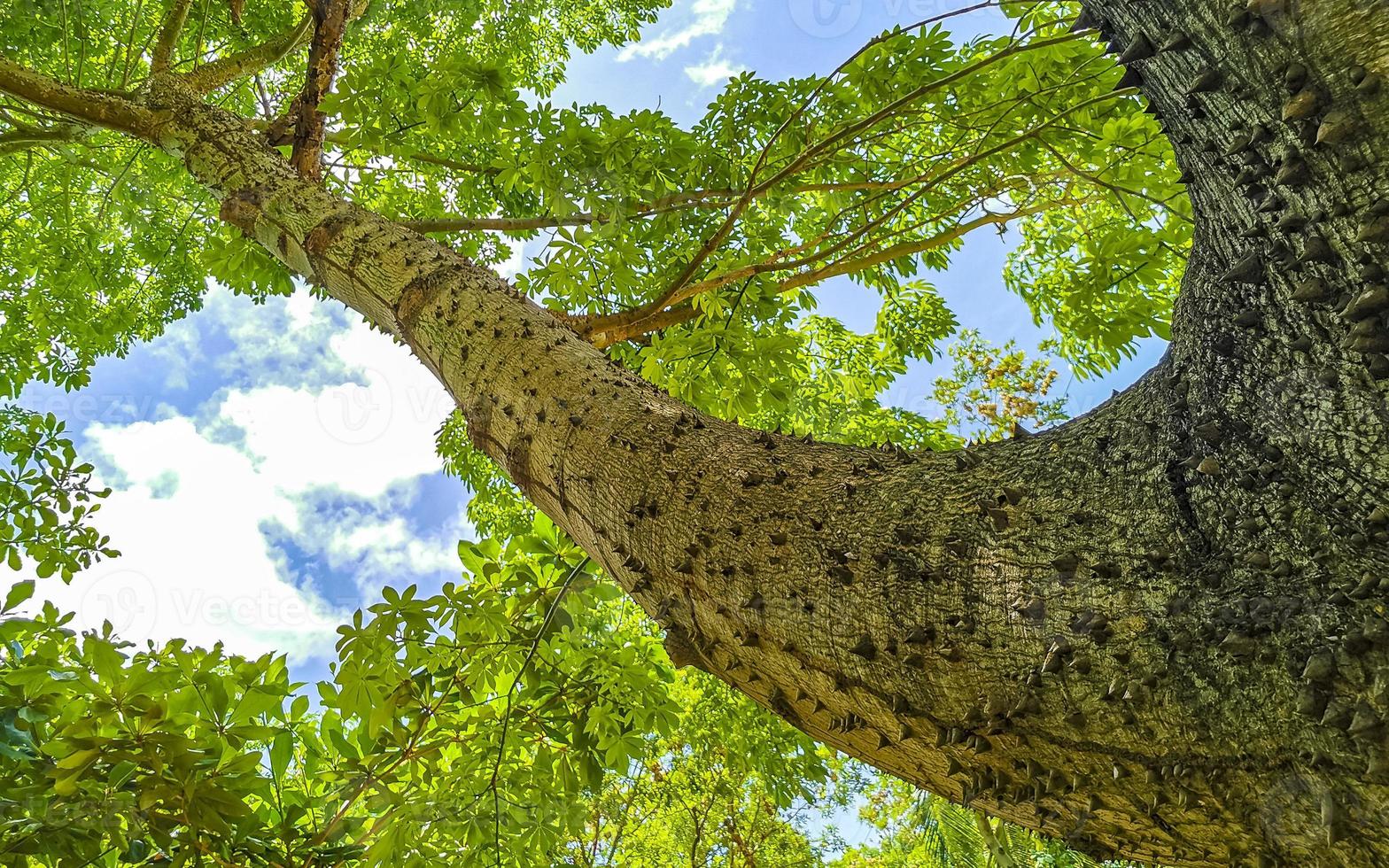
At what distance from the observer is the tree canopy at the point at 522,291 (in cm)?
155

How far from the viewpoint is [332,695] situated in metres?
1.89

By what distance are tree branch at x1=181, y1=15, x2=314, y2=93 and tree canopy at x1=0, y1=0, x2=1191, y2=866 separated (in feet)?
0.08

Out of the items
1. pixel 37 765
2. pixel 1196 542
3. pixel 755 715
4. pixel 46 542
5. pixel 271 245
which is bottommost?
pixel 1196 542

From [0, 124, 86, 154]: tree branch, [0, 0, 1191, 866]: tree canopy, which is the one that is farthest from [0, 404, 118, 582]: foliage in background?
[0, 124, 86, 154]: tree branch

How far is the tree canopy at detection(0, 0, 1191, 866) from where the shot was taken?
155cm

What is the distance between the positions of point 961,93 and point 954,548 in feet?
8.96

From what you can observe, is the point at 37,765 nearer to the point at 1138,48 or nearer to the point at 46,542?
the point at 46,542

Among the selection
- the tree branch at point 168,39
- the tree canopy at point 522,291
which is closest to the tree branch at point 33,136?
the tree canopy at point 522,291

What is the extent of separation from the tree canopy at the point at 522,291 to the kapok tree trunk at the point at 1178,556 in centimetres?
21

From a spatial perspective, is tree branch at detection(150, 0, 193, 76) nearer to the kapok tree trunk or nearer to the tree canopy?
the tree canopy

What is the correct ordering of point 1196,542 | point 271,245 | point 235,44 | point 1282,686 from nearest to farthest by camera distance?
point 1282,686
point 1196,542
point 271,245
point 235,44

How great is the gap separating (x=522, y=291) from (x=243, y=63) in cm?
336

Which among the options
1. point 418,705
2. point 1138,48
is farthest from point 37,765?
point 1138,48

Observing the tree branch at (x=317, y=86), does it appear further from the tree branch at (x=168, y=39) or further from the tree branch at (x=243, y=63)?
the tree branch at (x=168, y=39)
